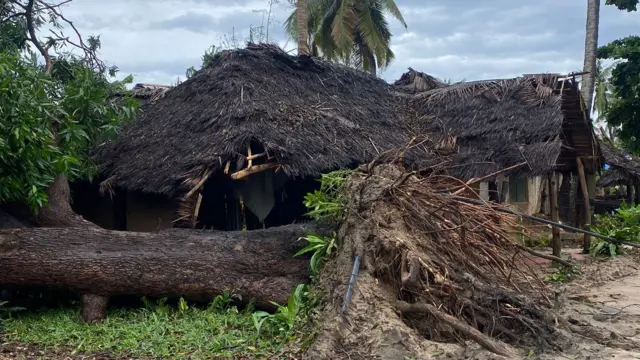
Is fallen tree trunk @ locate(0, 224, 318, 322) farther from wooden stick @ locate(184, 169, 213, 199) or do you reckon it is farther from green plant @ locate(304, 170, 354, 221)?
wooden stick @ locate(184, 169, 213, 199)

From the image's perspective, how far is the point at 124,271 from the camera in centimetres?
662

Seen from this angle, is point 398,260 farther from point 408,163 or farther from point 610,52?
point 610,52

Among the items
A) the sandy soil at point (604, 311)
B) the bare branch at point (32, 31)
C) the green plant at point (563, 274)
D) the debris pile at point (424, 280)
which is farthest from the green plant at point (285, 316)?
the bare branch at point (32, 31)

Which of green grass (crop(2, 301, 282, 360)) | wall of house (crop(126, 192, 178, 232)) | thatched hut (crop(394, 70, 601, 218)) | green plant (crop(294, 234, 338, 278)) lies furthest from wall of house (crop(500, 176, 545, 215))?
green grass (crop(2, 301, 282, 360))

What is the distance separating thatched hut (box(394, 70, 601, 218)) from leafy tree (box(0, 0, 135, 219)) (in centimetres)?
590

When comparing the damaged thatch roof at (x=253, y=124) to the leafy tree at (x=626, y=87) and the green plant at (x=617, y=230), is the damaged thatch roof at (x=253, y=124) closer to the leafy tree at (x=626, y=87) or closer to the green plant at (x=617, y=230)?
the green plant at (x=617, y=230)

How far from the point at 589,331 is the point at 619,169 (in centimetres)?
1453

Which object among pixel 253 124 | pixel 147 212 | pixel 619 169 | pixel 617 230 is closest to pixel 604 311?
pixel 253 124

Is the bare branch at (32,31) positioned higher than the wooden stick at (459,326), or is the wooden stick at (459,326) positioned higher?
the bare branch at (32,31)

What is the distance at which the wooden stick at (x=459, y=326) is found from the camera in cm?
520

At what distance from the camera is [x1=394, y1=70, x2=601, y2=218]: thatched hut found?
10.9m

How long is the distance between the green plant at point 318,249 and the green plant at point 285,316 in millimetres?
376

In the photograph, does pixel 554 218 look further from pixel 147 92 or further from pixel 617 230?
pixel 147 92

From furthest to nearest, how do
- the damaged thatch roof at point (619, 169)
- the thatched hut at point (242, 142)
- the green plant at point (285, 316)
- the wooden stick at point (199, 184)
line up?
the damaged thatch roof at point (619, 169) → the thatched hut at point (242, 142) → the wooden stick at point (199, 184) → the green plant at point (285, 316)
